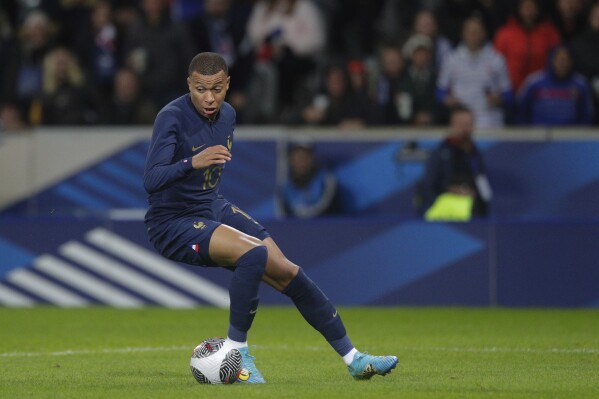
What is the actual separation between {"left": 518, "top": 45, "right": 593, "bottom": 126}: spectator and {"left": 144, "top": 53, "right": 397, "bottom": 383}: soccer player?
7.92 m

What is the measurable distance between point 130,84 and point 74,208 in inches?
65.6

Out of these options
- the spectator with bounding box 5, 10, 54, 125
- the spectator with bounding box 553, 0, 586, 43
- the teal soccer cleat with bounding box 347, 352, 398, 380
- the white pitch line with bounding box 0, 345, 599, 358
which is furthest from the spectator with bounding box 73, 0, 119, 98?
the teal soccer cleat with bounding box 347, 352, 398, 380

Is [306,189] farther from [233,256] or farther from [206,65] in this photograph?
[233,256]

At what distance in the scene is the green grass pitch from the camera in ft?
23.4

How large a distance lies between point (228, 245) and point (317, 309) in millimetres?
632

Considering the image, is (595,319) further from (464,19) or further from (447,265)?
(464,19)

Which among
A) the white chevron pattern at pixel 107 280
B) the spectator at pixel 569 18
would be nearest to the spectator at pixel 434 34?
the spectator at pixel 569 18

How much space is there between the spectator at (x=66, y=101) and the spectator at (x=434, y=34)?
412cm

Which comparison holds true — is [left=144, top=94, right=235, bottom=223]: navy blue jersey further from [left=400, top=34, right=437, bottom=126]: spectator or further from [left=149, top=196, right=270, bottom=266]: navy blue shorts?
[left=400, top=34, right=437, bottom=126]: spectator

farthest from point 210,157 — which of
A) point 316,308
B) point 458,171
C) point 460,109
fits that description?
point 460,109

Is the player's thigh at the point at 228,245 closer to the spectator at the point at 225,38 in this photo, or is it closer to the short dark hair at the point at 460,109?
the short dark hair at the point at 460,109

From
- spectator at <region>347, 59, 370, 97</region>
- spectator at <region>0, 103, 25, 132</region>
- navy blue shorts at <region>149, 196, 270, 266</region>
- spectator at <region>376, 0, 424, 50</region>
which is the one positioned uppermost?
spectator at <region>376, 0, 424, 50</region>

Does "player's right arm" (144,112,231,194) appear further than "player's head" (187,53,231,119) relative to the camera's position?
No

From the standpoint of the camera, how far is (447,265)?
1314cm
